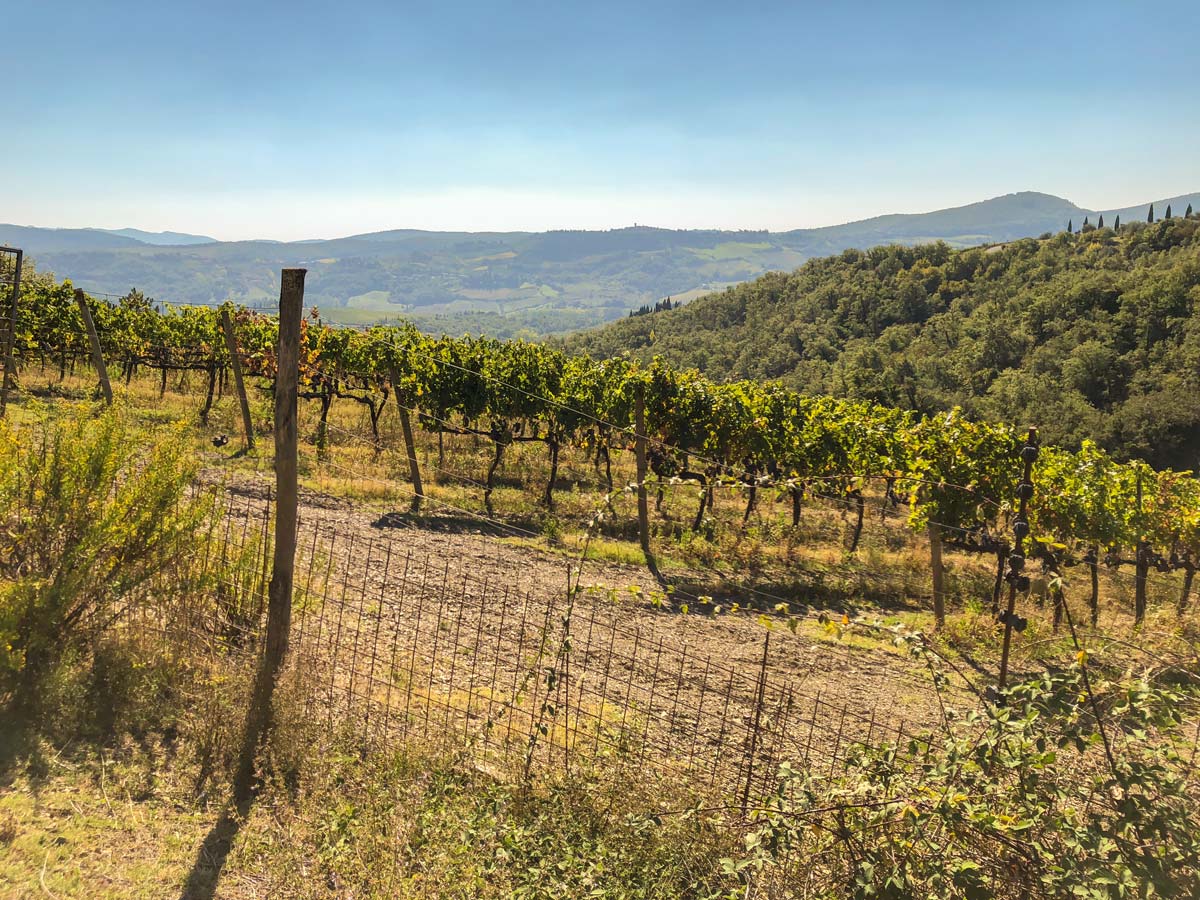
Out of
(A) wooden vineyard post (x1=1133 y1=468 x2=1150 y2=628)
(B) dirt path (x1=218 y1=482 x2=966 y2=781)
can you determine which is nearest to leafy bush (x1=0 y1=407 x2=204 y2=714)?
(B) dirt path (x1=218 y1=482 x2=966 y2=781)

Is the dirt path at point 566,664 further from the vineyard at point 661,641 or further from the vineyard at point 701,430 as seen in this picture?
the vineyard at point 701,430

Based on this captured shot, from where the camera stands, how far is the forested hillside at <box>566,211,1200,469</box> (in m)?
53.1

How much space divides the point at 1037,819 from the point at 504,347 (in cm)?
1937

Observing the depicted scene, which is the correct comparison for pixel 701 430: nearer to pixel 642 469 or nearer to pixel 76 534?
pixel 642 469

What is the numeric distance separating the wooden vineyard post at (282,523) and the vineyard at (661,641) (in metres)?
0.05

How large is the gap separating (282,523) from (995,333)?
2944 inches

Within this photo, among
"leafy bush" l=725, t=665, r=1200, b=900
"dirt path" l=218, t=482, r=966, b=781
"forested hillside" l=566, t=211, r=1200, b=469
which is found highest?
"forested hillside" l=566, t=211, r=1200, b=469

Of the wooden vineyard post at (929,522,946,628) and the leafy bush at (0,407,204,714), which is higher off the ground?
the leafy bush at (0,407,204,714)

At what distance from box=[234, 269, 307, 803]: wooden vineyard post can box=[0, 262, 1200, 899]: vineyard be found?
5 centimetres

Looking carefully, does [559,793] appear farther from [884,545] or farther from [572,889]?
[884,545]

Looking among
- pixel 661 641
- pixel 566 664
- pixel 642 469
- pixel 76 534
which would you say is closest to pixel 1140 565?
pixel 642 469

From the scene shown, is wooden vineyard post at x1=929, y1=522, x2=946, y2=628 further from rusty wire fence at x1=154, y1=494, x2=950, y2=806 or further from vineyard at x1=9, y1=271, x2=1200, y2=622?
rusty wire fence at x1=154, y1=494, x2=950, y2=806

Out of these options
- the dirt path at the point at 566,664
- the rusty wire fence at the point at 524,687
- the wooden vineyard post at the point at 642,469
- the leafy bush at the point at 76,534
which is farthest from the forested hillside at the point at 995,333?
the leafy bush at the point at 76,534

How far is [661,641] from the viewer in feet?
19.6
